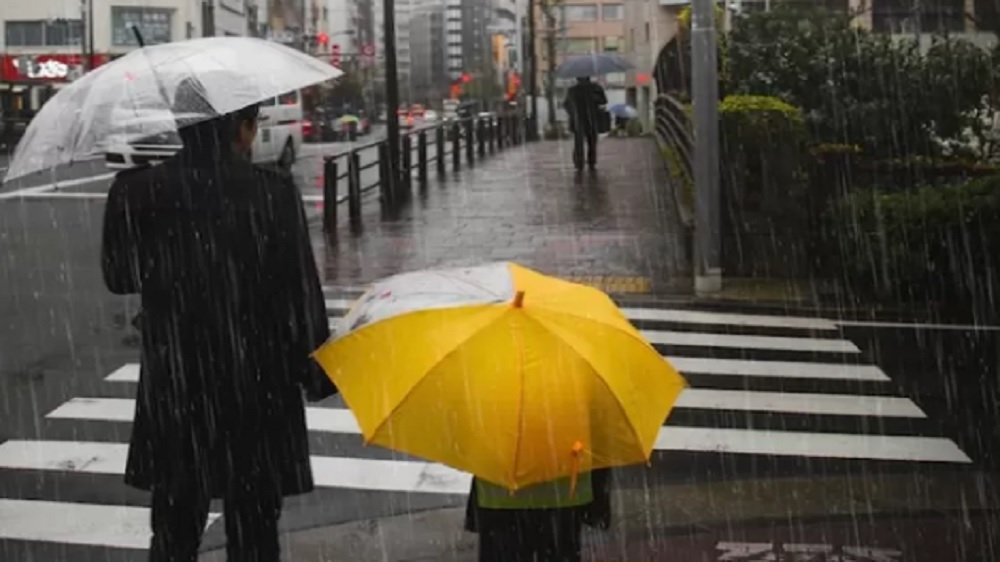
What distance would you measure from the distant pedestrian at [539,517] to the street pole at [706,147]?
356 inches

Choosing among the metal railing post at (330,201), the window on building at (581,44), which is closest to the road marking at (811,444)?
the metal railing post at (330,201)

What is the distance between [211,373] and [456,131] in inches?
978

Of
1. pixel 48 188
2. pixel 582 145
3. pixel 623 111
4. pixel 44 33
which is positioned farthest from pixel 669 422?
pixel 623 111

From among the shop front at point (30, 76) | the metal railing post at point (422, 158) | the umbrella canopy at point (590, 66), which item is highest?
the shop front at point (30, 76)

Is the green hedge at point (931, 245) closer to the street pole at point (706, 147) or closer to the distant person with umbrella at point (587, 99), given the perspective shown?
the street pole at point (706, 147)

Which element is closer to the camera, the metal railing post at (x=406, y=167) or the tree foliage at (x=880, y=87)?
the tree foliage at (x=880, y=87)

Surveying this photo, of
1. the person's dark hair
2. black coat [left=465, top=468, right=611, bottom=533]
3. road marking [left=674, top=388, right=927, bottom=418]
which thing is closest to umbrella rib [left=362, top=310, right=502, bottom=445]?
black coat [left=465, top=468, right=611, bottom=533]

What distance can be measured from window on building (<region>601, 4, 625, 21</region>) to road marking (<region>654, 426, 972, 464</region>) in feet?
182

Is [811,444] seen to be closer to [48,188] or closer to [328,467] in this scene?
[328,467]

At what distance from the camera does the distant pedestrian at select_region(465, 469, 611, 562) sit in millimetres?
3441

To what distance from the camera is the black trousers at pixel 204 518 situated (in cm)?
402

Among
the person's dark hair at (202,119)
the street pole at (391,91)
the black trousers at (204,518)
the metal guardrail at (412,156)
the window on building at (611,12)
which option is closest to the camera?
the person's dark hair at (202,119)

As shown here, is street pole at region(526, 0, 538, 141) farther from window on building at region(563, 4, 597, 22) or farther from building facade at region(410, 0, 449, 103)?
window on building at region(563, 4, 597, 22)

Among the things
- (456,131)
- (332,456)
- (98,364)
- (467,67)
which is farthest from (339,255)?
(467,67)
